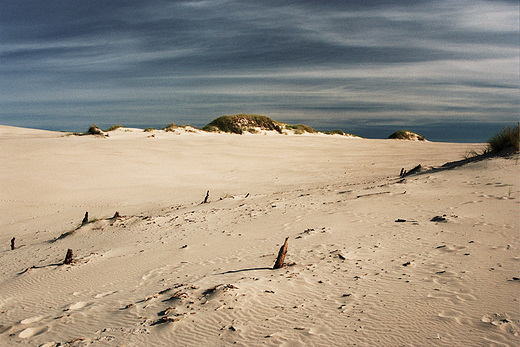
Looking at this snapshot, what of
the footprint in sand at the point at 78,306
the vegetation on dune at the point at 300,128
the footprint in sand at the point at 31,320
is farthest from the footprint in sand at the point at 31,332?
the vegetation on dune at the point at 300,128

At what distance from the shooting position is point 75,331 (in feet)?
10.5

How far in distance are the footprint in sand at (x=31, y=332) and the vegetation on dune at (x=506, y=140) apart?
10.6 metres

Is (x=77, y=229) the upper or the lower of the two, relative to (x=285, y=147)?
lower

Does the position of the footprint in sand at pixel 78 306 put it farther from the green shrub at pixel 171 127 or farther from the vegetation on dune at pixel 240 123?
the vegetation on dune at pixel 240 123

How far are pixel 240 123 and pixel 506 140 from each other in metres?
20.0

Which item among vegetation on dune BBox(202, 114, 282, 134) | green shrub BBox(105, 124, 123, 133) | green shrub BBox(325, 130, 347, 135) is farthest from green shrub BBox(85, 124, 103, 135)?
green shrub BBox(325, 130, 347, 135)

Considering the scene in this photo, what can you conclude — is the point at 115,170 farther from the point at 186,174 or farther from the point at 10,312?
the point at 10,312

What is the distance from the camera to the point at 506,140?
30.6 feet

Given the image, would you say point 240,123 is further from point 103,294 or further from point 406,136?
point 103,294

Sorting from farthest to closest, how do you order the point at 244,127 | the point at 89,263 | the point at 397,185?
1. the point at 244,127
2. the point at 397,185
3. the point at 89,263

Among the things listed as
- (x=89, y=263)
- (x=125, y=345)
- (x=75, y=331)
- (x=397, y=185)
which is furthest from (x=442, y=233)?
(x=89, y=263)

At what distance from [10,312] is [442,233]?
5667 mm

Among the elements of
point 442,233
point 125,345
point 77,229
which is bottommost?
point 77,229

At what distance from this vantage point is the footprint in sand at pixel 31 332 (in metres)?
3.26
